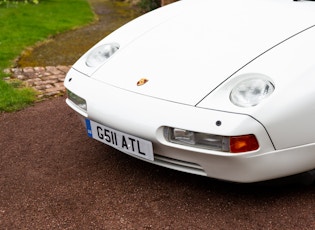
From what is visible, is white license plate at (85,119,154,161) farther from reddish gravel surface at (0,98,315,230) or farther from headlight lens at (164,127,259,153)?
reddish gravel surface at (0,98,315,230)

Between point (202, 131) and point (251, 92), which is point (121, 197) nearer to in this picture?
point (202, 131)

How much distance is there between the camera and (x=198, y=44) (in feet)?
9.84

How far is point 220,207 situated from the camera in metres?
2.75

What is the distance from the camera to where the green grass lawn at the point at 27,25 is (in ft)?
15.6

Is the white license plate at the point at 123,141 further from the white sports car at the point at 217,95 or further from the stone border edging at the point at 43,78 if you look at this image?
the stone border edging at the point at 43,78

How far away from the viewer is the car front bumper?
2.44m

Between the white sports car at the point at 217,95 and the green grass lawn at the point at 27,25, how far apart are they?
167 cm

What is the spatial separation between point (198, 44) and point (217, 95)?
53 cm

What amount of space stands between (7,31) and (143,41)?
4.75m

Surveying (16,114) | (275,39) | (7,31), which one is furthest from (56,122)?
(7,31)

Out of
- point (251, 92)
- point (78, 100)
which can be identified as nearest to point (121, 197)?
point (78, 100)

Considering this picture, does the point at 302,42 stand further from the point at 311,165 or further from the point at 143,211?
the point at 143,211

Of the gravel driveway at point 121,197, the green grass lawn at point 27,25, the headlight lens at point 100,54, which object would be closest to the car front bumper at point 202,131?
the gravel driveway at point 121,197

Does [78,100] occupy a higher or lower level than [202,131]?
lower
